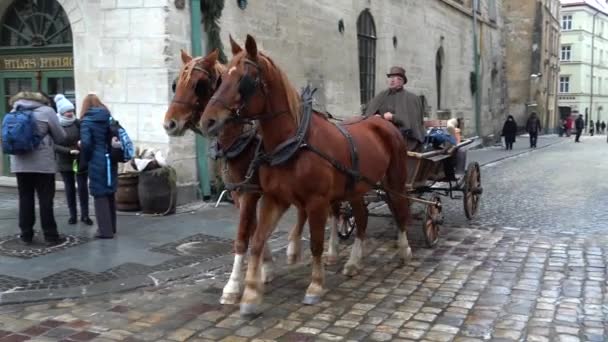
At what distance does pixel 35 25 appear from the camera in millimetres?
10914

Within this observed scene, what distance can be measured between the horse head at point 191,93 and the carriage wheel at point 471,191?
4851 mm

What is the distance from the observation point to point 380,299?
211 inches

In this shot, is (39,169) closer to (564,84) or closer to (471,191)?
(471,191)

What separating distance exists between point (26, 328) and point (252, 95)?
2441 millimetres

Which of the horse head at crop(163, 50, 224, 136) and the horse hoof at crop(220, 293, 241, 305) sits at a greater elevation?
the horse head at crop(163, 50, 224, 136)

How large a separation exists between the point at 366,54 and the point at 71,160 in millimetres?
10156

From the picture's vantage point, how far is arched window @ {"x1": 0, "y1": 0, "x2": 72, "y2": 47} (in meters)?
10.7

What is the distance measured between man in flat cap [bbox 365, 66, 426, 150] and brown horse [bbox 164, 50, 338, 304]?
2.17 meters

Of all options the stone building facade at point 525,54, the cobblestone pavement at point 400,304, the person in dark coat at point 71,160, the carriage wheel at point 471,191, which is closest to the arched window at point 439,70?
the carriage wheel at point 471,191

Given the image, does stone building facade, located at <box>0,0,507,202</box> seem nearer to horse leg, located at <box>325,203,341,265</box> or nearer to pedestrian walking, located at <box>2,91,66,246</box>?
pedestrian walking, located at <box>2,91,66,246</box>

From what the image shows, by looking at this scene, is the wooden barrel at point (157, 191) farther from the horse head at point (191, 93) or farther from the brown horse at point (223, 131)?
the horse head at point (191, 93)

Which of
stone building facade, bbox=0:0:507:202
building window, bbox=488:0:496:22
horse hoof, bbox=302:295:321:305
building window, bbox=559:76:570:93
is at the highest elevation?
building window, bbox=488:0:496:22

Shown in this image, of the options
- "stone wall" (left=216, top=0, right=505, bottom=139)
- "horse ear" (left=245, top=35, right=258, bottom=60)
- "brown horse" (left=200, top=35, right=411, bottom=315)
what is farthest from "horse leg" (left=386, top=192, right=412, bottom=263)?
"stone wall" (left=216, top=0, right=505, bottom=139)

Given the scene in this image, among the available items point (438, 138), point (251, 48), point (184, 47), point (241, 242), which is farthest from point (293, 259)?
point (184, 47)
